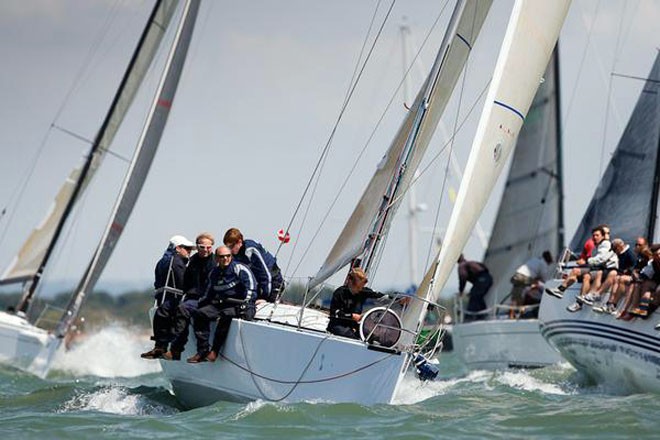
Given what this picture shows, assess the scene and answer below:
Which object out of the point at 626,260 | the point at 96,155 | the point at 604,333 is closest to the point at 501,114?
A: the point at 604,333

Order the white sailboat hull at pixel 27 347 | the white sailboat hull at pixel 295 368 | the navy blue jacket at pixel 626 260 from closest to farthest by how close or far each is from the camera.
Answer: the white sailboat hull at pixel 295 368 < the navy blue jacket at pixel 626 260 < the white sailboat hull at pixel 27 347

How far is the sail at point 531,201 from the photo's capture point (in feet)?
95.2

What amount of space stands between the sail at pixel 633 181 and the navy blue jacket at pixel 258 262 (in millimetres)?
6603

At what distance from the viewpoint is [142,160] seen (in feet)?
81.3

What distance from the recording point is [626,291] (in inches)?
643

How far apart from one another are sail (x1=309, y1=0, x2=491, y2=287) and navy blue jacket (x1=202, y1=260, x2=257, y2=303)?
1068 mm

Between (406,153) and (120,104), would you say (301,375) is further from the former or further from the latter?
(120,104)

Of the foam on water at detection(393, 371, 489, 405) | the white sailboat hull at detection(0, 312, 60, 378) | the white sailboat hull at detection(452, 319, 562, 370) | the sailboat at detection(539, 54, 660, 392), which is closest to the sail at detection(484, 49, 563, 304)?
the white sailboat hull at detection(452, 319, 562, 370)

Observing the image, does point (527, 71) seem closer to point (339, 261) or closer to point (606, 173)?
point (339, 261)

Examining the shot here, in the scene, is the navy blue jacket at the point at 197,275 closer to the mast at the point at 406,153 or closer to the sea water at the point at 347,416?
the sea water at the point at 347,416

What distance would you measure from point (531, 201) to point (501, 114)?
49.8 ft

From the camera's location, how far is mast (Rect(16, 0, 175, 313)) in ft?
86.0

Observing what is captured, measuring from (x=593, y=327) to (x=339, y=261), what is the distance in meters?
3.77

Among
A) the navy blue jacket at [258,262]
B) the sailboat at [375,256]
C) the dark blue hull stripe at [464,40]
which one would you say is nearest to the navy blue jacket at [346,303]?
the sailboat at [375,256]
